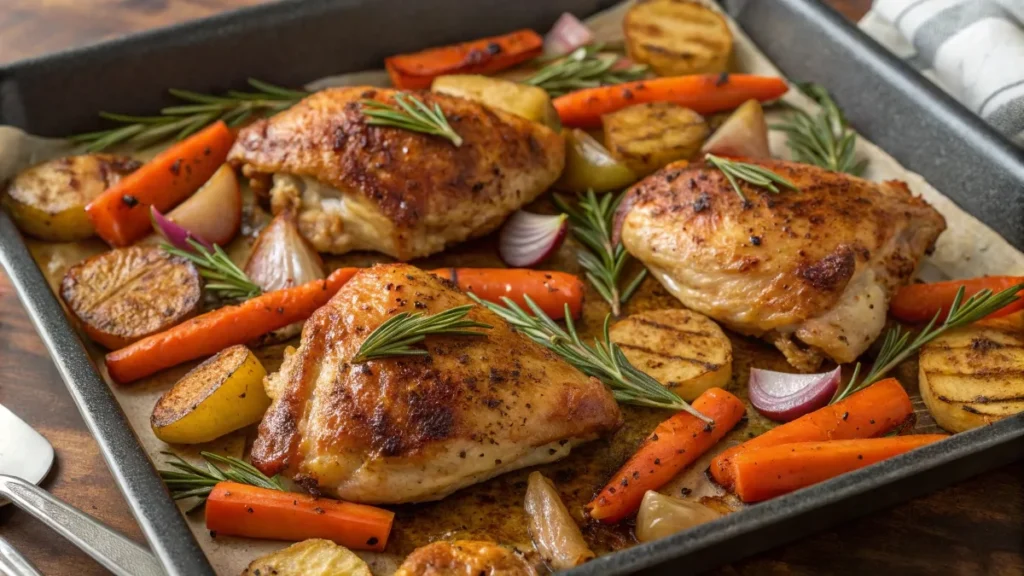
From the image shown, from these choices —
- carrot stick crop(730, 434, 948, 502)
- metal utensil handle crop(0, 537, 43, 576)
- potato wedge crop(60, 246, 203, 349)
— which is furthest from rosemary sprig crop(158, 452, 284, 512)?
carrot stick crop(730, 434, 948, 502)

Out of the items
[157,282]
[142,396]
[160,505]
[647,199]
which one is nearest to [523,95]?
[647,199]

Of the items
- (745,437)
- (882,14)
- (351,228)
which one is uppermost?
(882,14)

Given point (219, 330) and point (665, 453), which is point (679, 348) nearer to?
point (665, 453)

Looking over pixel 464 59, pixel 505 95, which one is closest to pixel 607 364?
pixel 505 95

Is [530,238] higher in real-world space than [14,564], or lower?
higher

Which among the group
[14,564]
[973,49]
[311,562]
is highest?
[973,49]

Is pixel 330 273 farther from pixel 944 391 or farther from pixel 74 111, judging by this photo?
pixel 944 391
